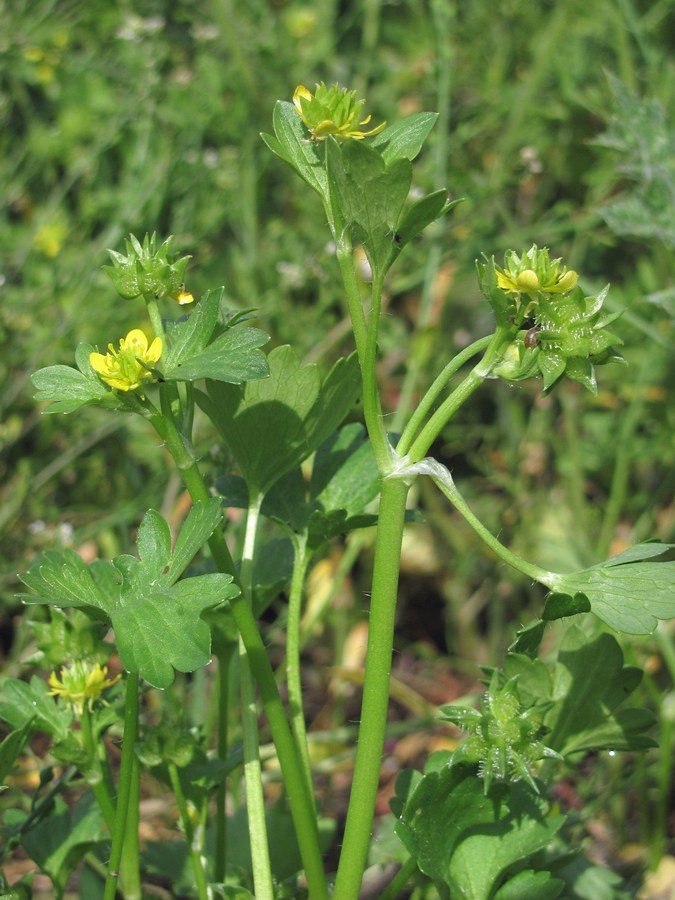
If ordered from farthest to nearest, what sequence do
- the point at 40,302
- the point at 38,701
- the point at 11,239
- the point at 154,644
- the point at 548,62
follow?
the point at 11,239, the point at 548,62, the point at 40,302, the point at 38,701, the point at 154,644

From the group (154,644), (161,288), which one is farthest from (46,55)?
(154,644)

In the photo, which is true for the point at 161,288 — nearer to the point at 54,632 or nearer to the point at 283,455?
the point at 283,455

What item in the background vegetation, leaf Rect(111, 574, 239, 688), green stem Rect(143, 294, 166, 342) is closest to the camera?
leaf Rect(111, 574, 239, 688)

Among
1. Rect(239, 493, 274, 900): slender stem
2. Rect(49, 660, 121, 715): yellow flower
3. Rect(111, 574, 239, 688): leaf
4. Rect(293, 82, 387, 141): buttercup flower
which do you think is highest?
Rect(293, 82, 387, 141): buttercup flower

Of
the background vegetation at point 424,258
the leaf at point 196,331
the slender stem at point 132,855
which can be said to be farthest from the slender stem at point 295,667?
the background vegetation at point 424,258

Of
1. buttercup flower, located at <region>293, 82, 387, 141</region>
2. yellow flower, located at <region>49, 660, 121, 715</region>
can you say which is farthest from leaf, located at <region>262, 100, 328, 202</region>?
yellow flower, located at <region>49, 660, 121, 715</region>

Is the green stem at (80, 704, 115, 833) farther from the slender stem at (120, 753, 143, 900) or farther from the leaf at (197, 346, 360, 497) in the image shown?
the leaf at (197, 346, 360, 497)

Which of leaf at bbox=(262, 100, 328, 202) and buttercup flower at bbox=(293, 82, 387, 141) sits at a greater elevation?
buttercup flower at bbox=(293, 82, 387, 141)
